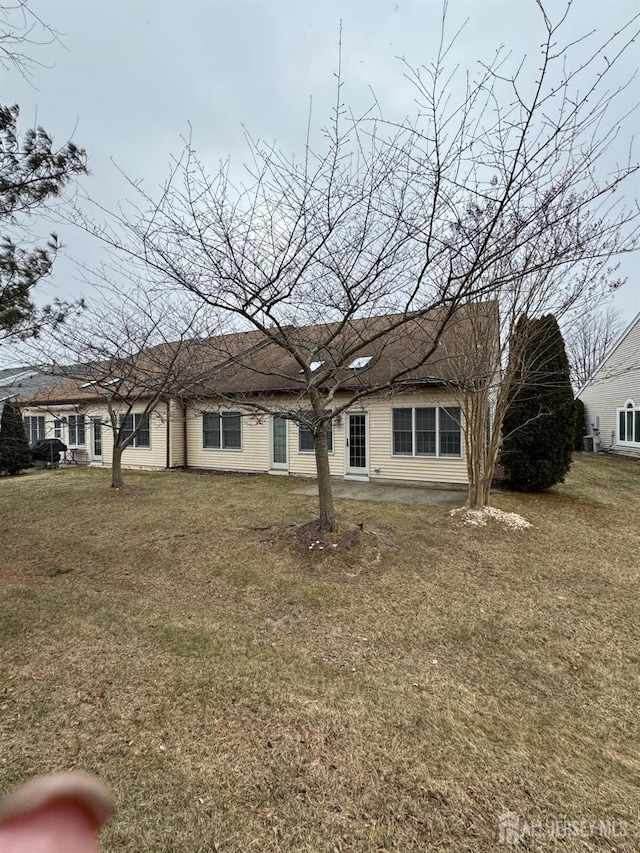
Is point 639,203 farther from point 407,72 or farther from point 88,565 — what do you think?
point 88,565

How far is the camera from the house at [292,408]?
8.15 meters

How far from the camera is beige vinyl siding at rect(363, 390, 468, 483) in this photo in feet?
34.4

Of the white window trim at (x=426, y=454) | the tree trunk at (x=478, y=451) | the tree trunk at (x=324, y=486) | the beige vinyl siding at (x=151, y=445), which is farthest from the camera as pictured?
the beige vinyl siding at (x=151, y=445)

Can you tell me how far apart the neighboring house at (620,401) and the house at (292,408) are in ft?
24.8

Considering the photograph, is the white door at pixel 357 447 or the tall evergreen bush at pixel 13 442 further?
the tall evergreen bush at pixel 13 442

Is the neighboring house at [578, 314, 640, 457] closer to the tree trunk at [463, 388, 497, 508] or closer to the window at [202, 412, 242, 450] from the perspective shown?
the tree trunk at [463, 388, 497, 508]

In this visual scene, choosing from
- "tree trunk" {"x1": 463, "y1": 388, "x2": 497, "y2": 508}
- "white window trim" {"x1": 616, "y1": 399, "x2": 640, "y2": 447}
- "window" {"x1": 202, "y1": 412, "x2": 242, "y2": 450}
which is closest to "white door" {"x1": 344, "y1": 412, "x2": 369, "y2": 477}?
"window" {"x1": 202, "y1": 412, "x2": 242, "y2": 450}

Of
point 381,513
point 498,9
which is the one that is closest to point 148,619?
point 381,513

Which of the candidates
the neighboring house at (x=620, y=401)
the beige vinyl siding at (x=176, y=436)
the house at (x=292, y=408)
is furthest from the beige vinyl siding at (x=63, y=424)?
the neighboring house at (x=620, y=401)

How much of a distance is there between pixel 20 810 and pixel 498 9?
5053 millimetres

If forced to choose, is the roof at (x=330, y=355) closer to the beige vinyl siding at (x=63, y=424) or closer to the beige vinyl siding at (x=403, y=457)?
the beige vinyl siding at (x=403, y=457)

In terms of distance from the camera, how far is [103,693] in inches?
112

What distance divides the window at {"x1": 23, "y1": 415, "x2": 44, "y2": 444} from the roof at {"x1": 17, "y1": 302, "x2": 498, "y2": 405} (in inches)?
416

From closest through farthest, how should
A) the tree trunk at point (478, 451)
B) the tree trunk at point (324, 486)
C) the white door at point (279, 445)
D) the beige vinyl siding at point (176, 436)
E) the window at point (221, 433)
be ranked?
1. the tree trunk at point (324, 486)
2. the tree trunk at point (478, 451)
3. the white door at point (279, 445)
4. the window at point (221, 433)
5. the beige vinyl siding at point (176, 436)
